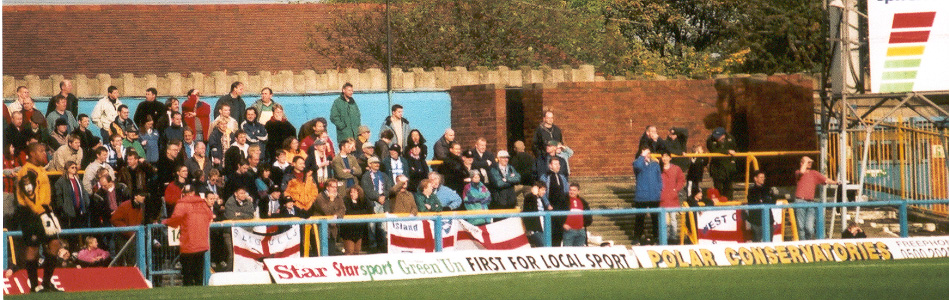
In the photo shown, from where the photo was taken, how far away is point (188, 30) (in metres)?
41.9

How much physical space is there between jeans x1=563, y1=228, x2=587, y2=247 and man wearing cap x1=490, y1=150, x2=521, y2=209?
7.58 feet

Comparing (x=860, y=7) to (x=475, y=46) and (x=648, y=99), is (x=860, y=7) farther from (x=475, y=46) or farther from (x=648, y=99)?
(x=475, y=46)

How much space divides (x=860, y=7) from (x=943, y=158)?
8.78 feet

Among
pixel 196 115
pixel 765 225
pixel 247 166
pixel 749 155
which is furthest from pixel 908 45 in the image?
pixel 196 115

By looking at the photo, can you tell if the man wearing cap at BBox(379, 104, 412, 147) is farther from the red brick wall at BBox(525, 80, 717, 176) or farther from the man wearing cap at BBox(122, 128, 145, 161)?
the red brick wall at BBox(525, 80, 717, 176)

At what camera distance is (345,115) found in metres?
19.6

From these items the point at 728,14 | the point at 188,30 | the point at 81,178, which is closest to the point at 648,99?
the point at 81,178

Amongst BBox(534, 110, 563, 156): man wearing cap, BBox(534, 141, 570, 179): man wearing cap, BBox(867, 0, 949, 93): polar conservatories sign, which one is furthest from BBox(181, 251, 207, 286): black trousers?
BBox(867, 0, 949, 93): polar conservatories sign

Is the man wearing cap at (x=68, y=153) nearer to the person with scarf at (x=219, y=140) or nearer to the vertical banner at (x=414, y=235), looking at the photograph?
the person with scarf at (x=219, y=140)

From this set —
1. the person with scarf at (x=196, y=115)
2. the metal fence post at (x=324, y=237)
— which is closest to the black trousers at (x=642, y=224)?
the metal fence post at (x=324, y=237)

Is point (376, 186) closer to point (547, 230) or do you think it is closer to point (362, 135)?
point (362, 135)

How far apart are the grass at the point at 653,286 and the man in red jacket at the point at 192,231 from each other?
0.67 meters

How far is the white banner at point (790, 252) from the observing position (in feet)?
50.9

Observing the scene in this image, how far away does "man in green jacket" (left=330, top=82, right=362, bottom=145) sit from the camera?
1953cm
